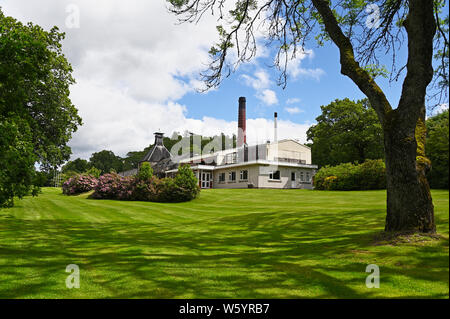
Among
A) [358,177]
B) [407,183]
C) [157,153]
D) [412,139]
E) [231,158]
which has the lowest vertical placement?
[407,183]

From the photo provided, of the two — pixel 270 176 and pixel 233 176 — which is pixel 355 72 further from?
pixel 233 176

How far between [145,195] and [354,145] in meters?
33.6

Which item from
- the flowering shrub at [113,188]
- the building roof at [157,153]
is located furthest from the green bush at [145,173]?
the building roof at [157,153]

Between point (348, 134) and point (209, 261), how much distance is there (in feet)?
145

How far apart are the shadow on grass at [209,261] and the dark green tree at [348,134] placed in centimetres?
3773

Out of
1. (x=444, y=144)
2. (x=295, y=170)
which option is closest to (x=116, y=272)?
(x=444, y=144)

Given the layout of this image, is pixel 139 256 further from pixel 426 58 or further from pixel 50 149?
pixel 50 149

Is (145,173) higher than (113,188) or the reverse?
higher

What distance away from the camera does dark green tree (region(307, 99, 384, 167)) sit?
149 ft

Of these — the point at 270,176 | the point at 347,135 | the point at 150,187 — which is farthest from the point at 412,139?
the point at 347,135

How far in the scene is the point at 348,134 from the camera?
46.3m

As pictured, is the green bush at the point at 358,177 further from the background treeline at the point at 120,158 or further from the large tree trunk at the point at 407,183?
the background treeline at the point at 120,158

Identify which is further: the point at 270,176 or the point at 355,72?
the point at 270,176
